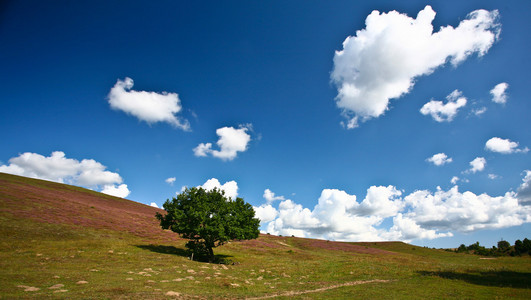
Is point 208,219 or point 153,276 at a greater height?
point 208,219

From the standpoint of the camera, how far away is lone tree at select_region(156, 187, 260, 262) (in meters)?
45.2

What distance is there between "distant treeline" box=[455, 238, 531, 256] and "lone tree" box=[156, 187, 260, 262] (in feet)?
391

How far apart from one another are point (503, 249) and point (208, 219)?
500ft

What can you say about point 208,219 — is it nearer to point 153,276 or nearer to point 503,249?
point 153,276

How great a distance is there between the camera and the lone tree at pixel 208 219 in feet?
148

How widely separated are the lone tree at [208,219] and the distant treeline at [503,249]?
119171mm

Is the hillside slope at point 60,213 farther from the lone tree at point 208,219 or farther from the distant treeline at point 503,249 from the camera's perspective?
the distant treeline at point 503,249

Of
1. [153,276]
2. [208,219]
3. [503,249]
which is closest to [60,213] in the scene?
[208,219]

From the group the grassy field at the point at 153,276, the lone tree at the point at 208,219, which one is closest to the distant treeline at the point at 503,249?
the grassy field at the point at 153,276

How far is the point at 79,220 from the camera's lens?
179 feet

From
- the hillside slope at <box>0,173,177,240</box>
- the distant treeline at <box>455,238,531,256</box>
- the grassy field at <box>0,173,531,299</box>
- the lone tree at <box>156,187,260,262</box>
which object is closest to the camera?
the grassy field at <box>0,173,531,299</box>

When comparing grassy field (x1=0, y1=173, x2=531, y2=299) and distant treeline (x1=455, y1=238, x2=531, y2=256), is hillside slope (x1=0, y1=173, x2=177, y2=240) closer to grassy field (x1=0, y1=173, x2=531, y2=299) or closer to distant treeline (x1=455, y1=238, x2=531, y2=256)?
grassy field (x1=0, y1=173, x2=531, y2=299)

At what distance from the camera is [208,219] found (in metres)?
45.8

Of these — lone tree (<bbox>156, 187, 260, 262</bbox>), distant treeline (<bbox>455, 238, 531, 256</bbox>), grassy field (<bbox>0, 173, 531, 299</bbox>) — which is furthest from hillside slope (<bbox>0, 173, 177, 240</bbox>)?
distant treeline (<bbox>455, 238, 531, 256</bbox>)
